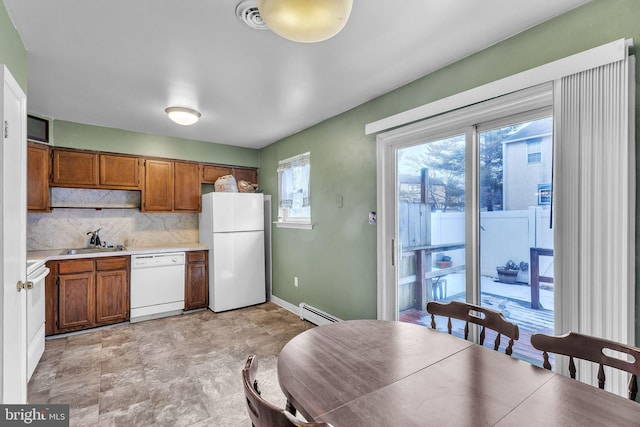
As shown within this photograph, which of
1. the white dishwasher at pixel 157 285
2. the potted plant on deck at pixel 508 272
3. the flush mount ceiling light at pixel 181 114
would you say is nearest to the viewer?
the potted plant on deck at pixel 508 272

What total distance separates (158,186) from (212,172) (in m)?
0.80

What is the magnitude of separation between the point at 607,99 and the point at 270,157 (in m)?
4.03

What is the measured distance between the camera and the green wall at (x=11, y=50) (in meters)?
1.64

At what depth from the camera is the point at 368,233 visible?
10.0 feet

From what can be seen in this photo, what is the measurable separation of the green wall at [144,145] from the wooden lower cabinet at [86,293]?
4.81 feet

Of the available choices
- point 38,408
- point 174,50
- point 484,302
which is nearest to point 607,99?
point 484,302

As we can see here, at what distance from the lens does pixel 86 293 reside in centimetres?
352

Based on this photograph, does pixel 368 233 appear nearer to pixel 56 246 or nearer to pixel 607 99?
pixel 607 99

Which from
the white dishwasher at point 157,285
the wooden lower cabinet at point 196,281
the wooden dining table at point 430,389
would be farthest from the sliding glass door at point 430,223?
the white dishwasher at point 157,285

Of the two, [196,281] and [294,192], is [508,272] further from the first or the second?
[196,281]

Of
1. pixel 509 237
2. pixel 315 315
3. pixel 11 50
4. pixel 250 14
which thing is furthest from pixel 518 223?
pixel 11 50

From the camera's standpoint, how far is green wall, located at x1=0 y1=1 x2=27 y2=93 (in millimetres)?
1636

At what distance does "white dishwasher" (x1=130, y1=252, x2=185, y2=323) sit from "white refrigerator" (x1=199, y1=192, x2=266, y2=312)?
1.40ft

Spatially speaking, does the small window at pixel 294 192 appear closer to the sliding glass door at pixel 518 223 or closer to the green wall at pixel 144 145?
the green wall at pixel 144 145
